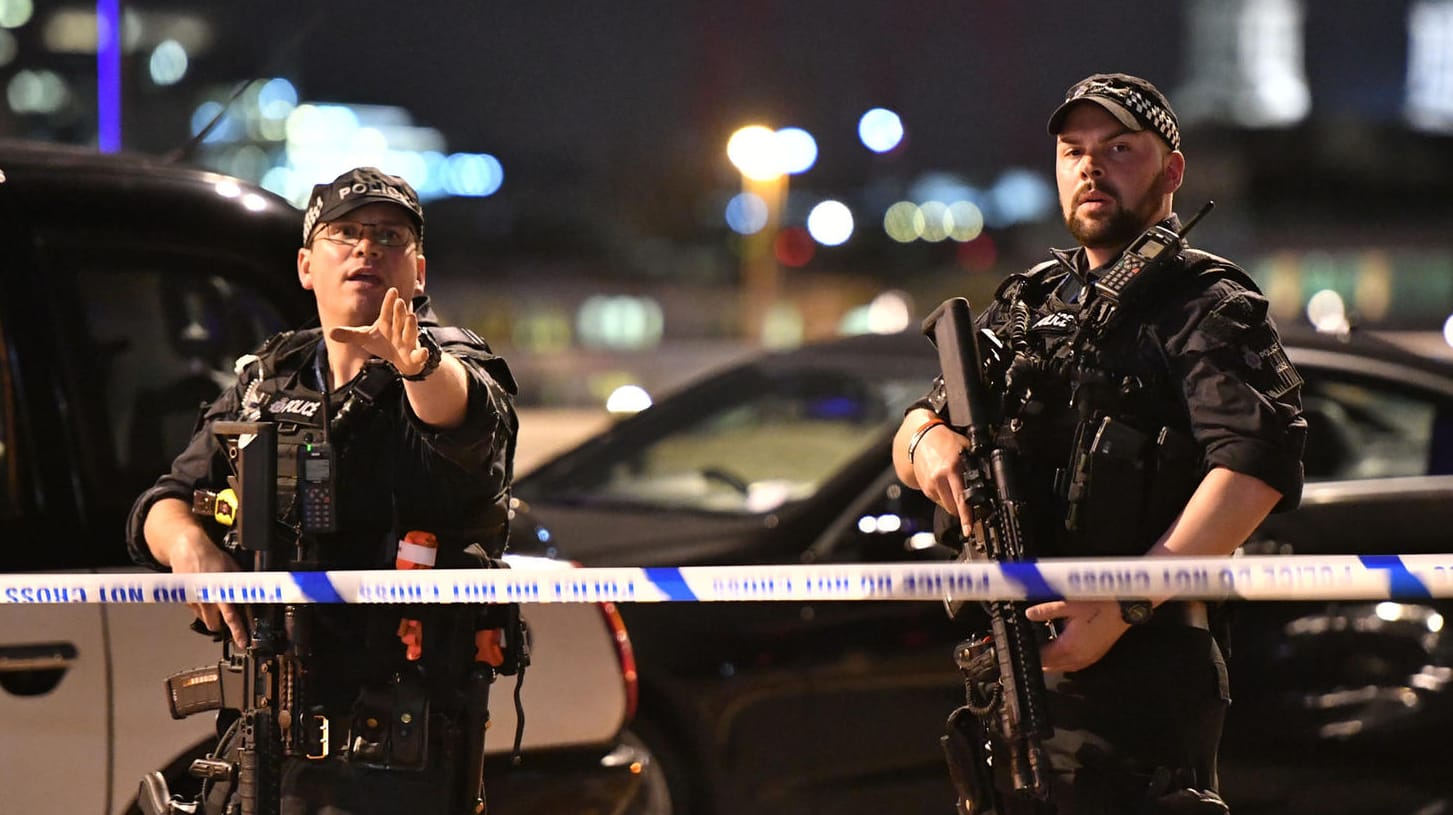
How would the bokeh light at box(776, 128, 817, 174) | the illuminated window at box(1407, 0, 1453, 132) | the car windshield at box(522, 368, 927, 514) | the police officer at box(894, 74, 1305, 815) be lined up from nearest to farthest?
the police officer at box(894, 74, 1305, 815) < the car windshield at box(522, 368, 927, 514) < the bokeh light at box(776, 128, 817, 174) < the illuminated window at box(1407, 0, 1453, 132)

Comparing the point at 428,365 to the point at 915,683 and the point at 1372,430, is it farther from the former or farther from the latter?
the point at 1372,430

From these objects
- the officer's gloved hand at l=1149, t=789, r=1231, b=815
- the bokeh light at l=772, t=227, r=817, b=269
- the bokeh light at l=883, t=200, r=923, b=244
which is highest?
the bokeh light at l=883, t=200, r=923, b=244

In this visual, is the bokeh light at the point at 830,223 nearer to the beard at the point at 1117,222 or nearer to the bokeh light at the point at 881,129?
the bokeh light at the point at 881,129

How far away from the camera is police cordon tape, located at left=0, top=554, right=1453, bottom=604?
2537 mm

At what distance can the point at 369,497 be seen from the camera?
2938 mm

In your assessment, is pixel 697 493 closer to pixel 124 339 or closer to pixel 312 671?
pixel 124 339

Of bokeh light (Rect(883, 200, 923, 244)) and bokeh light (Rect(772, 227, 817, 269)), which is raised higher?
bokeh light (Rect(883, 200, 923, 244))

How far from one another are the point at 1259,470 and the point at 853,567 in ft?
2.04

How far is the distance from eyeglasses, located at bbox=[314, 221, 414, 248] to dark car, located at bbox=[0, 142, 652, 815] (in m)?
0.88

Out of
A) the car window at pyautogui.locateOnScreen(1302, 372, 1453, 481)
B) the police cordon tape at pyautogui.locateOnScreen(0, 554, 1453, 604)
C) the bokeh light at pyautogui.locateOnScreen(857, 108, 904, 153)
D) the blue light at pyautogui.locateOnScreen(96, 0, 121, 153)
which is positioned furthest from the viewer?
the bokeh light at pyautogui.locateOnScreen(857, 108, 904, 153)

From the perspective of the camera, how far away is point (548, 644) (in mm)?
3623

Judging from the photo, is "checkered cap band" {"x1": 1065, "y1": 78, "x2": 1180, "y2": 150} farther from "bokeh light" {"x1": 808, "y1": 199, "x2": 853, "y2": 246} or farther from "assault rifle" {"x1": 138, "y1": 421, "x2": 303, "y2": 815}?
"bokeh light" {"x1": 808, "y1": 199, "x2": 853, "y2": 246}

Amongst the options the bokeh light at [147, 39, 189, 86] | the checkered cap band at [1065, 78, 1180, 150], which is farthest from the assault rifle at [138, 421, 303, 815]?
the bokeh light at [147, 39, 189, 86]

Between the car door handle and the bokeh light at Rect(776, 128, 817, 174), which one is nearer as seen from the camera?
the car door handle
